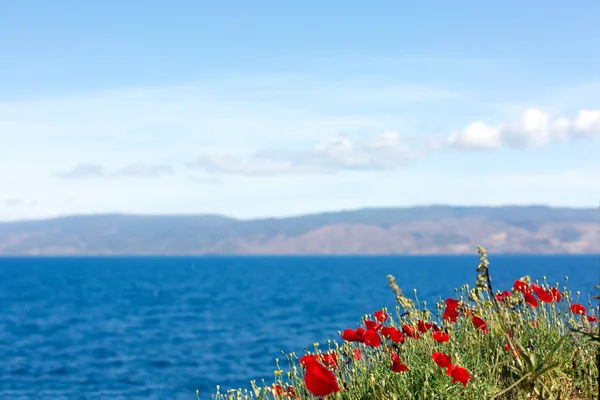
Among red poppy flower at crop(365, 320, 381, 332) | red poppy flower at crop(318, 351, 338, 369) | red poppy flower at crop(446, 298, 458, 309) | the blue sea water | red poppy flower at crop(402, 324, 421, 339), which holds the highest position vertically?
→ red poppy flower at crop(446, 298, 458, 309)

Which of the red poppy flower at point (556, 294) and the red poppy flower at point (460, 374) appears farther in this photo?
the red poppy flower at point (556, 294)

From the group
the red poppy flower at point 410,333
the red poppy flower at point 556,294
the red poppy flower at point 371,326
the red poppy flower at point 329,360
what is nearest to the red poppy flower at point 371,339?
the red poppy flower at point 371,326

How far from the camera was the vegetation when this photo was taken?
213 inches

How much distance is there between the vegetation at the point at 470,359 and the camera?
542cm

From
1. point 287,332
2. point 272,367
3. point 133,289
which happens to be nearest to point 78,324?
point 287,332

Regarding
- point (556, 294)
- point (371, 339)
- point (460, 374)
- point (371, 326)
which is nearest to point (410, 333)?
point (371, 326)

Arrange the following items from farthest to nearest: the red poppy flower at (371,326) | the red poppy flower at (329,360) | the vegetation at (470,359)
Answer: the red poppy flower at (329,360)
the red poppy flower at (371,326)
the vegetation at (470,359)

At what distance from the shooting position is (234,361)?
1284 inches

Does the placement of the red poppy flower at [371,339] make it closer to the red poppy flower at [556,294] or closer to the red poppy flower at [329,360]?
the red poppy flower at [329,360]

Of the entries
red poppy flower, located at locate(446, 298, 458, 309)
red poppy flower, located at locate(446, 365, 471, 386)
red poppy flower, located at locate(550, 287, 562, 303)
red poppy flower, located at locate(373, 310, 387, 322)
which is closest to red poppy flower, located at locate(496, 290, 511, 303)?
red poppy flower, located at locate(550, 287, 562, 303)

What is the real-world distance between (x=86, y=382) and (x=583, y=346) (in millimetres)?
25573

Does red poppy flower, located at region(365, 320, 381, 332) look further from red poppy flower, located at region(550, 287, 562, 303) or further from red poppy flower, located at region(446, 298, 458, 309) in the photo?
red poppy flower, located at region(550, 287, 562, 303)

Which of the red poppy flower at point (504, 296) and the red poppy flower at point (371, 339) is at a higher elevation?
the red poppy flower at point (504, 296)

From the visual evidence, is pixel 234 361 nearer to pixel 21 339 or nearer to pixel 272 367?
pixel 272 367
